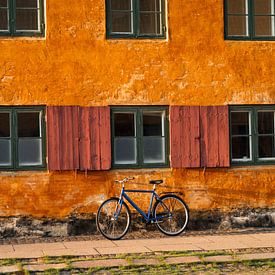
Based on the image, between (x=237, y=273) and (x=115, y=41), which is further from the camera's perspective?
(x=115, y=41)

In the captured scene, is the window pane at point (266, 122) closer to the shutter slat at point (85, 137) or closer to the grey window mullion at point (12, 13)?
the shutter slat at point (85, 137)

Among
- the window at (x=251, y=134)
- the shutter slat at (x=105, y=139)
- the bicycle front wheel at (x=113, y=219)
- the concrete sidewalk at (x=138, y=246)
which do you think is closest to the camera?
the concrete sidewalk at (x=138, y=246)

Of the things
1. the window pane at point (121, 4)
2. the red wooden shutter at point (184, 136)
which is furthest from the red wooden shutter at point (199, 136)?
the window pane at point (121, 4)

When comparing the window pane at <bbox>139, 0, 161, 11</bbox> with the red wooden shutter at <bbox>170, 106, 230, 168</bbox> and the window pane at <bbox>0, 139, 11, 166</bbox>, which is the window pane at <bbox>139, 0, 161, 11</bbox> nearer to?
the red wooden shutter at <bbox>170, 106, 230, 168</bbox>

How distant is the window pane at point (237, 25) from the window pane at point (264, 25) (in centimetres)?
22

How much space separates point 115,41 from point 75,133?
176 cm

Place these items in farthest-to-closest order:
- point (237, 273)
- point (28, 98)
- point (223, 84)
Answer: point (223, 84)
point (28, 98)
point (237, 273)

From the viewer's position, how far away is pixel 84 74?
42.7 feet

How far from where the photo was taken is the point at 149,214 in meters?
12.9

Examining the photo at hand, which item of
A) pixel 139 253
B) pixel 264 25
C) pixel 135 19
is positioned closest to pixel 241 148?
pixel 264 25

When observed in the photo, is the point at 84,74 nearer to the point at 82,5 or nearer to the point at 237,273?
the point at 82,5

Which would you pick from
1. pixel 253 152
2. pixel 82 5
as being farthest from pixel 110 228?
pixel 82 5

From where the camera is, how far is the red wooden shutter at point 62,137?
12.8m

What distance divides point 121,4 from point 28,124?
2.69 m
